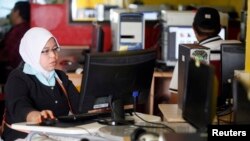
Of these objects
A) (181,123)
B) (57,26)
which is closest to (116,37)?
(57,26)

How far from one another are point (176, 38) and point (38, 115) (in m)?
2.67

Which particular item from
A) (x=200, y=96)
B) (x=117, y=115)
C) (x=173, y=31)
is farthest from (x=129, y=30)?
(x=200, y=96)

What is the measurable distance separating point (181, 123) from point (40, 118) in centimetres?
80

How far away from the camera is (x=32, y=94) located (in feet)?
10.9

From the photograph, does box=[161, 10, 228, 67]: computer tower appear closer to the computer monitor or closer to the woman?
the woman

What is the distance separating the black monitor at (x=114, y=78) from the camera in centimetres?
278

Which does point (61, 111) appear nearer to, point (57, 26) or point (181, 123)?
point (181, 123)

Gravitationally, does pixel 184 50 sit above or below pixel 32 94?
above

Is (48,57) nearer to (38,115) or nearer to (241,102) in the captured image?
(38,115)

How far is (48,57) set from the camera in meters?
3.42

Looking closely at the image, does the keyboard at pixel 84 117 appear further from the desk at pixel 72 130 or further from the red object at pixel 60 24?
the red object at pixel 60 24

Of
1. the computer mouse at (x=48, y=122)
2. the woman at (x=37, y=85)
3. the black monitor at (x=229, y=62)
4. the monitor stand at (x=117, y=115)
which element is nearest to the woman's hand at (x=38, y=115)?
the computer mouse at (x=48, y=122)

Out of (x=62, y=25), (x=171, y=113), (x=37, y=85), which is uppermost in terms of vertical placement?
(x=62, y=25)

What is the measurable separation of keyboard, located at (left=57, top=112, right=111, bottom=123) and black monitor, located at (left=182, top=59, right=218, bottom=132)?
20.0 inches
